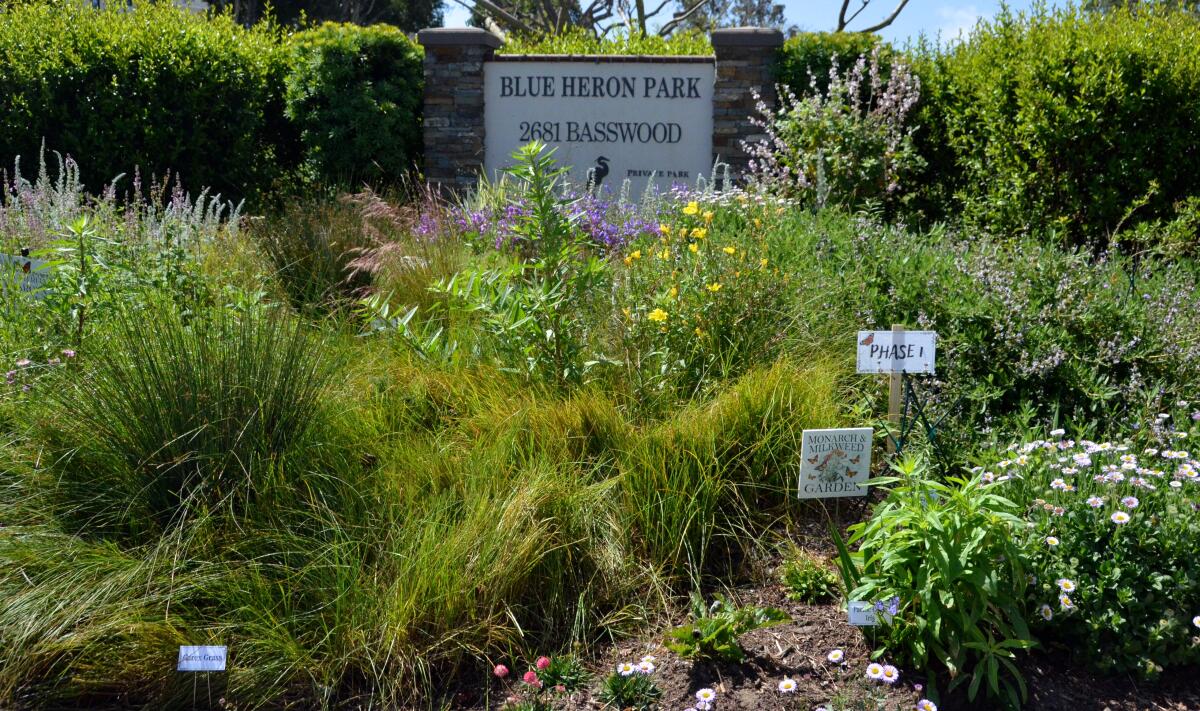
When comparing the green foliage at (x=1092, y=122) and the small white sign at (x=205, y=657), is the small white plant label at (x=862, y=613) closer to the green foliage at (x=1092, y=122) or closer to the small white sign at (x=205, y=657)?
the small white sign at (x=205, y=657)

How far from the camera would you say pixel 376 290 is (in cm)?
572

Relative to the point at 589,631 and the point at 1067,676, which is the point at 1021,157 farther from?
the point at 589,631

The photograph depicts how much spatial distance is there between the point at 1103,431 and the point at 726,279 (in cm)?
170

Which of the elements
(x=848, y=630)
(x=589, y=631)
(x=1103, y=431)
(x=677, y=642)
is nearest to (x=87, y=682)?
(x=589, y=631)

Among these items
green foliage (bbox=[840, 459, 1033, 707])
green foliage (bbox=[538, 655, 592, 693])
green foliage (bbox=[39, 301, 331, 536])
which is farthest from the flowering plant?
green foliage (bbox=[39, 301, 331, 536])

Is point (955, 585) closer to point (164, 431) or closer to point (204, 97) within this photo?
point (164, 431)

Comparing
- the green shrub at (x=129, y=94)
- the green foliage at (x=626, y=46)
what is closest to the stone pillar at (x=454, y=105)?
the green foliage at (x=626, y=46)

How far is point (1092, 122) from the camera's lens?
6668mm

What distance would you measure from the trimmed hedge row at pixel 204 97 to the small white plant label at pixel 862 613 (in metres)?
7.11

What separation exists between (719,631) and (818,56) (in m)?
7.64

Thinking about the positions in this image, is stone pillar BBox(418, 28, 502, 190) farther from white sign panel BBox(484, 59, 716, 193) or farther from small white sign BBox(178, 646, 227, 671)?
small white sign BBox(178, 646, 227, 671)

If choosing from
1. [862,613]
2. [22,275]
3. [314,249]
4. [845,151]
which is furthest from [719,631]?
[845,151]

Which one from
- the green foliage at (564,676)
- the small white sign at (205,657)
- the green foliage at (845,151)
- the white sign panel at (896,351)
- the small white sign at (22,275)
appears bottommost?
the green foliage at (564,676)

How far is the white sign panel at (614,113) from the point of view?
31.5 feet
